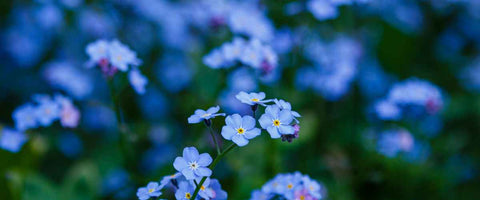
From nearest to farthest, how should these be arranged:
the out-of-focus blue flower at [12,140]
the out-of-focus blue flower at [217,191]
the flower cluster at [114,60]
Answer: the out-of-focus blue flower at [217,191] < the flower cluster at [114,60] < the out-of-focus blue flower at [12,140]

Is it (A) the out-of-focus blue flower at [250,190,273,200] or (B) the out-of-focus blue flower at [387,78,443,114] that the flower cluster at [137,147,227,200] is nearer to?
(A) the out-of-focus blue flower at [250,190,273,200]

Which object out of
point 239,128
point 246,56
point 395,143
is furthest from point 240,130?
point 395,143

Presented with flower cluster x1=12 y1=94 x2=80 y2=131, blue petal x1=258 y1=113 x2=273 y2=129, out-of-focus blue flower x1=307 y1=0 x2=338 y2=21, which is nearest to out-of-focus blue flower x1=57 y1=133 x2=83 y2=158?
flower cluster x1=12 y1=94 x2=80 y2=131

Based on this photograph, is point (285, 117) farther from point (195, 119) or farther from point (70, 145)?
point (70, 145)

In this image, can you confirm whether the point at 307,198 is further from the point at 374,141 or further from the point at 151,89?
the point at 151,89

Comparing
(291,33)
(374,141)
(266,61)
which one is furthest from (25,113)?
(374,141)

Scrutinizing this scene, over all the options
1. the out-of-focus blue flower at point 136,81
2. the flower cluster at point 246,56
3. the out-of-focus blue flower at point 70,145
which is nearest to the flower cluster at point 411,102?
the flower cluster at point 246,56

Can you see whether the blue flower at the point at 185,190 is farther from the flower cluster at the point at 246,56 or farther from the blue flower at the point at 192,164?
the flower cluster at the point at 246,56
